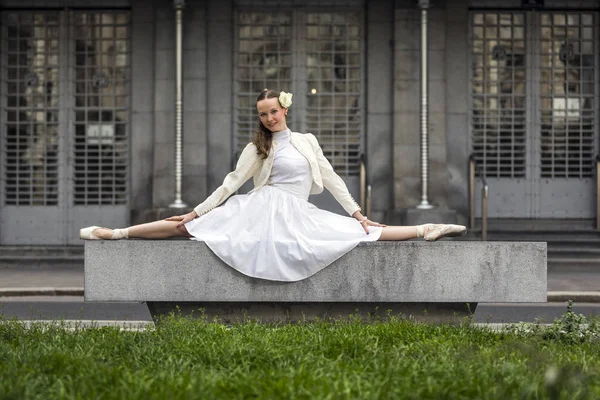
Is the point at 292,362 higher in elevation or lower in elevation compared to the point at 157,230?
lower

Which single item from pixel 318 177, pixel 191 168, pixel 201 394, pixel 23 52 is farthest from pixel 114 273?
pixel 23 52

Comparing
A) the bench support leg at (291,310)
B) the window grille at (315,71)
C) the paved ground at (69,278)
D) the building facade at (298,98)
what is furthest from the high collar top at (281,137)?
the window grille at (315,71)

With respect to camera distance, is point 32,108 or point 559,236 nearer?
point 559,236

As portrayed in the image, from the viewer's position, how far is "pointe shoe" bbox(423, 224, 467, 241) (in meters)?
8.34

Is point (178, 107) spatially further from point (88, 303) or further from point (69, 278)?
point (88, 303)

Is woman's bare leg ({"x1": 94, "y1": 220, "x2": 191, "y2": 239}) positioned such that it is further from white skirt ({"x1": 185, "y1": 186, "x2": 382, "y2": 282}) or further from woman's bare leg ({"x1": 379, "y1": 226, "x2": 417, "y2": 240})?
woman's bare leg ({"x1": 379, "y1": 226, "x2": 417, "y2": 240})

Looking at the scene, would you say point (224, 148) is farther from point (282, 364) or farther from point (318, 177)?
point (282, 364)

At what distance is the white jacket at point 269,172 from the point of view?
879 centimetres

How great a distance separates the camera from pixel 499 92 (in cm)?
2005

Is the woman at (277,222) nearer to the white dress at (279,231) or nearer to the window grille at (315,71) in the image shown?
the white dress at (279,231)

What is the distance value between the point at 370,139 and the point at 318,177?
433 inches

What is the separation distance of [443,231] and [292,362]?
267 cm

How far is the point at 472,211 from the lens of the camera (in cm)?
1934

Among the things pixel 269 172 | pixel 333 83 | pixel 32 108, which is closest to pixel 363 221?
pixel 269 172
